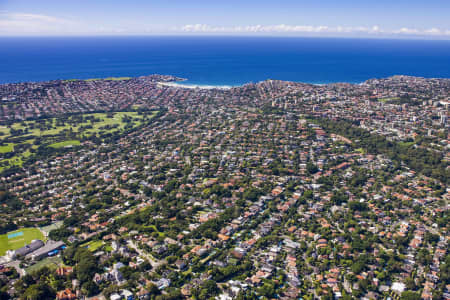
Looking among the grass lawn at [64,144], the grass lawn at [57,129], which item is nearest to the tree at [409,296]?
the grass lawn at [57,129]

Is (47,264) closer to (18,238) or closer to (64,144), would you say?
(18,238)

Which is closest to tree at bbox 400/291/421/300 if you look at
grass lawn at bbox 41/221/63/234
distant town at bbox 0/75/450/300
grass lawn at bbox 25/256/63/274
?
distant town at bbox 0/75/450/300

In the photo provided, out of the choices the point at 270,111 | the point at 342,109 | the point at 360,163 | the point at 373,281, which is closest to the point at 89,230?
the point at 373,281

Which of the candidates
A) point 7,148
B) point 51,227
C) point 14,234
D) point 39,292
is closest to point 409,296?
point 39,292

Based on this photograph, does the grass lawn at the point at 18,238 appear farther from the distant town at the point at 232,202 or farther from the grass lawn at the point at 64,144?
the grass lawn at the point at 64,144

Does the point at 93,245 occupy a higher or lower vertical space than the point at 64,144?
lower

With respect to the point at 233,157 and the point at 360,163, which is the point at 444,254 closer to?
the point at 360,163

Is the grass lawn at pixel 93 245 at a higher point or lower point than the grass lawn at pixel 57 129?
lower
